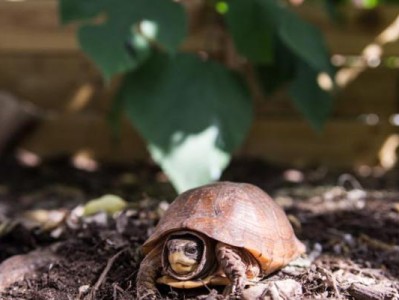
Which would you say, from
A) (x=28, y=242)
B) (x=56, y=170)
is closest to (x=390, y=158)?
(x=56, y=170)

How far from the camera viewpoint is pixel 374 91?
13.9 feet

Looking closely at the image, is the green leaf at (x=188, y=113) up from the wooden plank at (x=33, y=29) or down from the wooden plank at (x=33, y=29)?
down

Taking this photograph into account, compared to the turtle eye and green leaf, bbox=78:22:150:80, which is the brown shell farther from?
green leaf, bbox=78:22:150:80

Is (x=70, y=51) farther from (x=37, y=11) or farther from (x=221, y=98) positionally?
(x=221, y=98)

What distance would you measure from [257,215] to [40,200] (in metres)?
1.74

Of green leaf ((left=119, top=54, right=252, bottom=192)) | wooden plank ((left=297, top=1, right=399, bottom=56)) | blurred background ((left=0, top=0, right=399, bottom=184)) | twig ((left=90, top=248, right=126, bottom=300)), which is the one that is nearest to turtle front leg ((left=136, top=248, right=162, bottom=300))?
twig ((left=90, top=248, right=126, bottom=300))

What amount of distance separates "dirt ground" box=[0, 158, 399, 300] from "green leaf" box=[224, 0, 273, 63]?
65 centimetres

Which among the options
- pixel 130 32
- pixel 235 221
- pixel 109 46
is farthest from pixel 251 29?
pixel 235 221

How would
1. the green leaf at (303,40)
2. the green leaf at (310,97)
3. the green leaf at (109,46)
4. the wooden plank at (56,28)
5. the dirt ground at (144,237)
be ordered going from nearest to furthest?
the dirt ground at (144,237) < the green leaf at (109,46) < the green leaf at (303,40) < the green leaf at (310,97) < the wooden plank at (56,28)

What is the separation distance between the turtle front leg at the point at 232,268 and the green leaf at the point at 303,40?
144cm

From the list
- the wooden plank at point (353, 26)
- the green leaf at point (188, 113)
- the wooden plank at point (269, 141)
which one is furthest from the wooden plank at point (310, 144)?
the green leaf at point (188, 113)

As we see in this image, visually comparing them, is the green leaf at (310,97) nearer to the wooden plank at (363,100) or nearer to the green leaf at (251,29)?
the green leaf at (251,29)

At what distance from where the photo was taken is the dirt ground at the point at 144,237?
5.89ft

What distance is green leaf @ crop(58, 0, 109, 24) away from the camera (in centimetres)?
282
